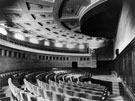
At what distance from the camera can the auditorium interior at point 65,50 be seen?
4.73m

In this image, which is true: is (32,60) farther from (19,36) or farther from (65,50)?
(65,50)

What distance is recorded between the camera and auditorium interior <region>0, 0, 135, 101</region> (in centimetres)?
473

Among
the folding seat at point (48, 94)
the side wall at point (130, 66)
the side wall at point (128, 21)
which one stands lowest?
the folding seat at point (48, 94)

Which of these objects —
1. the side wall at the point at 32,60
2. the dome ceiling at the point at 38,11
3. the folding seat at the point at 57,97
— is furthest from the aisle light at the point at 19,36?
the folding seat at the point at 57,97

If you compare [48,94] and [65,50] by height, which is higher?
[65,50]

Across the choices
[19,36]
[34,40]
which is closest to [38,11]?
[19,36]

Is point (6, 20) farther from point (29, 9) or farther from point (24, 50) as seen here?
point (24, 50)

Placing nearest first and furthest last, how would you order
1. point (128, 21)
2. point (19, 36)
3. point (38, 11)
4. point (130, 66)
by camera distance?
point (130, 66) < point (128, 21) < point (38, 11) < point (19, 36)

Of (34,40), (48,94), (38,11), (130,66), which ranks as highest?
(38,11)

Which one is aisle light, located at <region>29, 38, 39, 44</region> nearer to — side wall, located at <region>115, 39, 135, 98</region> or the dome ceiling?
the dome ceiling

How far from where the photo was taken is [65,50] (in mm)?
24734

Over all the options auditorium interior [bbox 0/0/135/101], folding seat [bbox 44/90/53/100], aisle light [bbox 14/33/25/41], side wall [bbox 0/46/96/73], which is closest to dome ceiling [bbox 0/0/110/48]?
auditorium interior [bbox 0/0/135/101]

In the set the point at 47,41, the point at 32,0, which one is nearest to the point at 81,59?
the point at 47,41

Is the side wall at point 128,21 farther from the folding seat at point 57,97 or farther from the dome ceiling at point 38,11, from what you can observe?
the folding seat at point 57,97
